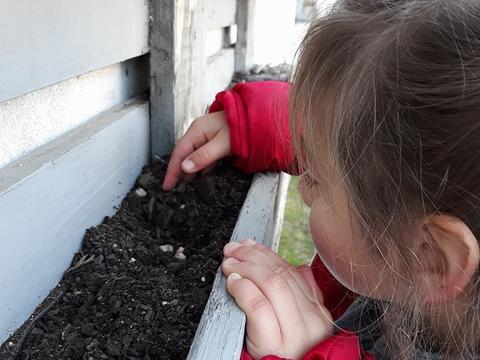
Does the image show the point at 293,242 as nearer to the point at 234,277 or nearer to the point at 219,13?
the point at 219,13

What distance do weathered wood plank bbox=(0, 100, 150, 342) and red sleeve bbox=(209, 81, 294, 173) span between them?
31cm

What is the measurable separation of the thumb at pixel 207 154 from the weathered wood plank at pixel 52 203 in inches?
6.6

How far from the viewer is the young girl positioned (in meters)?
0.72

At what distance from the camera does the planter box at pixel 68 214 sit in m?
0.81

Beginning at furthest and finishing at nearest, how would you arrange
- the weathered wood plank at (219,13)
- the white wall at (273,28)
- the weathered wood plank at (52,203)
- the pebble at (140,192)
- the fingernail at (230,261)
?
the white wall at (273,28), the weathered wood plank at (219,13), the pebble at (140,192), the fingernail at (230,261), the weathered wood plank at (52,203)

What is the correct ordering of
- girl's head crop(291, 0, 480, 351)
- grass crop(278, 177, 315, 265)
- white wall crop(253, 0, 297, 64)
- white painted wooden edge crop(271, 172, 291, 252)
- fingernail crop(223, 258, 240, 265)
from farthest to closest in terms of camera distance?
white wall crop(253, 0, 297, 64), grass crop(278, 177, 315, 265), white painted wooden edge crop(271, 172, 291, 252), fingernail crop(223, 258, 240, 265), girl's head crop(291, 0, 480, 351)

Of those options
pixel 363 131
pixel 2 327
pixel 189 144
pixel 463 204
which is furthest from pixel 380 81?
pixel 189 144

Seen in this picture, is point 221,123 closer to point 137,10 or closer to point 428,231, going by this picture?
point 137,10

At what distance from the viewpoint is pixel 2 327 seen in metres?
0.85

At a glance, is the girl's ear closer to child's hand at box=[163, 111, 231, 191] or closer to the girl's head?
the girl's head

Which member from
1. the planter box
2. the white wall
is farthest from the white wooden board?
the white wall

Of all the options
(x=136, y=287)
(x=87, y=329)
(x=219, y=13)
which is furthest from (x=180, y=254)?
(x=219, y=13)

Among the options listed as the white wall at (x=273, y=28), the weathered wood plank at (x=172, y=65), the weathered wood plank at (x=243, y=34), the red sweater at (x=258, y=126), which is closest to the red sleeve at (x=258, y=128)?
the red sweater at (x=258, y=126)

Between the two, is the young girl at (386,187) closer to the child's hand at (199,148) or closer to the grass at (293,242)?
the child's hand at (199,148)
